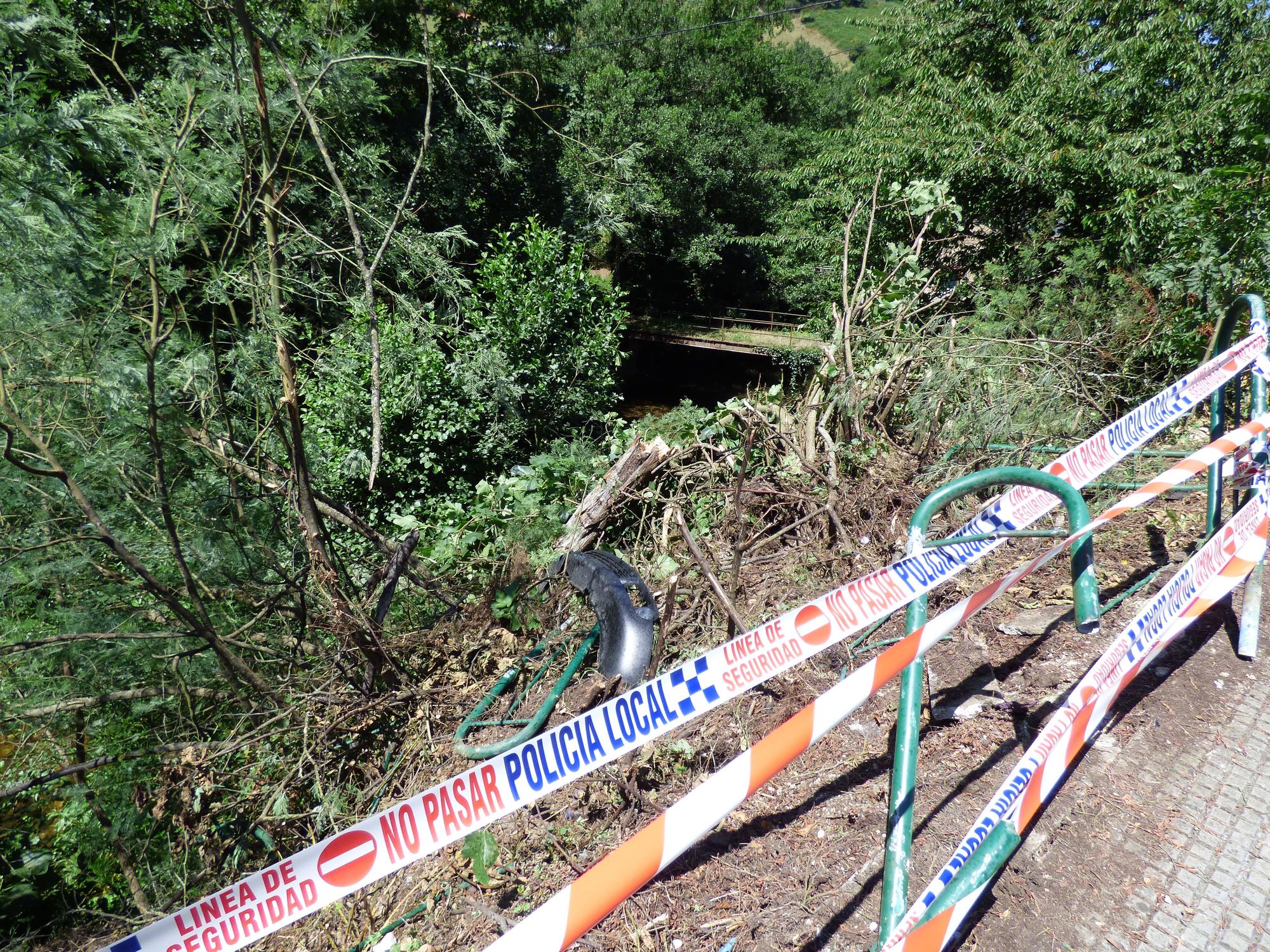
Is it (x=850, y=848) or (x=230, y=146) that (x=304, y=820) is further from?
(x=230, y=146)

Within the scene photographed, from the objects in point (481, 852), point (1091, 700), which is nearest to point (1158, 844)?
point (1091, 700)

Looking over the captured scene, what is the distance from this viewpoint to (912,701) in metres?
1.67

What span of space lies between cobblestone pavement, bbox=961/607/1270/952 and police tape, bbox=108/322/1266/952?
2.47ft

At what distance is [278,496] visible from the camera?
3.28m

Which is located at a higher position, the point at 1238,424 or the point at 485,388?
the point at 485,388

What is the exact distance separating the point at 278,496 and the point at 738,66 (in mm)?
27002

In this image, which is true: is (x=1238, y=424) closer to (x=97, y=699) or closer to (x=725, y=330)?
(x=97, y=699)

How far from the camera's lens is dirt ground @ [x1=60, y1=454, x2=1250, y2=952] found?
1.84m

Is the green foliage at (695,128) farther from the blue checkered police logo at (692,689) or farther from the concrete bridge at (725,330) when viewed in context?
the blue checkered police logo at (692,689)

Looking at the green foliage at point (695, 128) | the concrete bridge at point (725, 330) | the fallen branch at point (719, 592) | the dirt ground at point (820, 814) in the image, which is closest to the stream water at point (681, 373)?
the concrete bridge at point (725, 330)

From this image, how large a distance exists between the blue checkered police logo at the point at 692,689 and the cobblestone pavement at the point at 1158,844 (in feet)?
2.72

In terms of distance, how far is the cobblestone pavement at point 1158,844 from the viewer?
167cm

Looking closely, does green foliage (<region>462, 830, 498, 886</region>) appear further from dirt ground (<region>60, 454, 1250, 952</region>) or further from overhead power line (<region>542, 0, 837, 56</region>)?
overhead power line (<region>542, 0, 837, 56</region>)

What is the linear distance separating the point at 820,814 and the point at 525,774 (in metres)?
1.11
